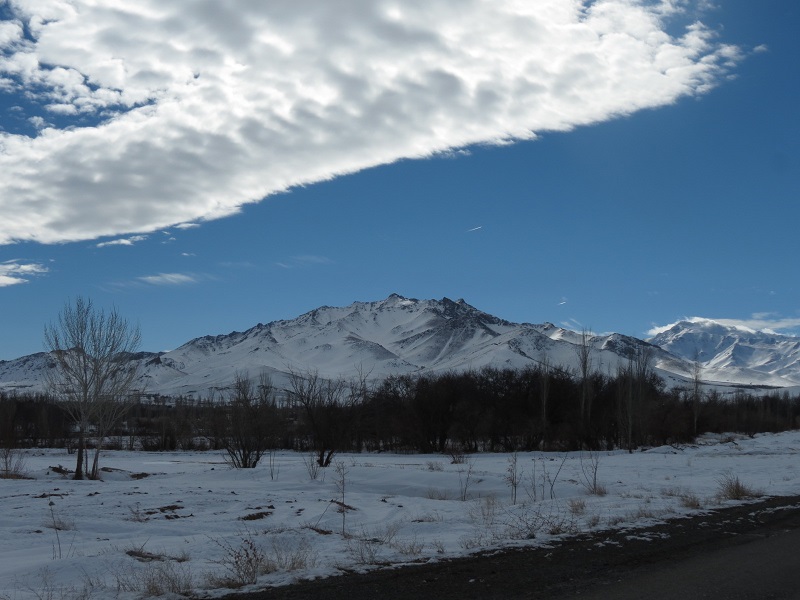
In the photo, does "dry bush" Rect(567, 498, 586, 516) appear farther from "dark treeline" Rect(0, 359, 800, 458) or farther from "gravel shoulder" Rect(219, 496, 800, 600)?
"dark treeline" Rect(0, 359, 800, 458)

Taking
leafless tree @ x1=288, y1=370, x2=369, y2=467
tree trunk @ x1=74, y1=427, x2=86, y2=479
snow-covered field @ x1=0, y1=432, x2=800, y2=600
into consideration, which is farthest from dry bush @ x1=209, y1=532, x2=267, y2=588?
leafless tree @ x1=288, y1=370, x2=369, y2=467

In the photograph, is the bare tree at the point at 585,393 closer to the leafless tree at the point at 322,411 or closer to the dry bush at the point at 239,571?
the leafless tree at the point at 322,411

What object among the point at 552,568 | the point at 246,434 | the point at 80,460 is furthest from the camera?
the point at 246,434

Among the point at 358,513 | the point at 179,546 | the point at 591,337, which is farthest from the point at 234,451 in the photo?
the point at 591,337

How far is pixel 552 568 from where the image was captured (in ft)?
27.0

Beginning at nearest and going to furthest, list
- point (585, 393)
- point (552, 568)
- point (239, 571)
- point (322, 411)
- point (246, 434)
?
point (239, 571), point (552, 568), point (246, 434), point (322, 411), point (585, 393)

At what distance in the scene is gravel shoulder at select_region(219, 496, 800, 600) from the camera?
715 cm

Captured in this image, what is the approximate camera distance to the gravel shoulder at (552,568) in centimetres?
715

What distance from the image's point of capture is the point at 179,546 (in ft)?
34.8

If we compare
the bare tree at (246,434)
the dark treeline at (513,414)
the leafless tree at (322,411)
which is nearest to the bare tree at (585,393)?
the dark treeline at (513,414)

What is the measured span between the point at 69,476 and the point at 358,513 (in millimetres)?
18859

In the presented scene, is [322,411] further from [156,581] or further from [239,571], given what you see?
[156,581]

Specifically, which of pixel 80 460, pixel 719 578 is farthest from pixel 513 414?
pixel 719 578

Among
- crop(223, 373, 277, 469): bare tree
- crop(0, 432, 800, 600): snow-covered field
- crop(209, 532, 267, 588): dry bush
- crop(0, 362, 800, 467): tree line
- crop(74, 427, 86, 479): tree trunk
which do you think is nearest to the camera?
crop(209, 532, 267, 588): dry bush
